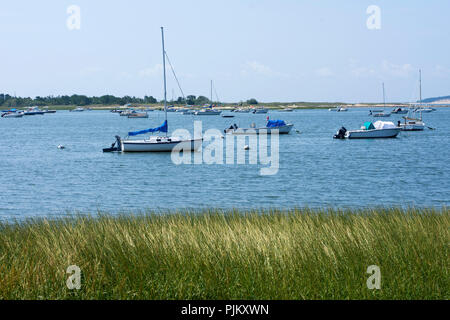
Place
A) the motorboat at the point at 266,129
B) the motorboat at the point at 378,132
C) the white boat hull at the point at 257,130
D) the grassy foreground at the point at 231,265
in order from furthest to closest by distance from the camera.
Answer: the motorboat at the point at 266,129, the white boat hull at the point at 257,130, the motorboat at the point at 378,132, the grassy foreground at the point at 231,265

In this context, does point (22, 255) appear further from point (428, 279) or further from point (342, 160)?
point (342, 160)

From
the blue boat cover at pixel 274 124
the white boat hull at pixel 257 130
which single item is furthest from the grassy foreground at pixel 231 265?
the blue boat cover at pixel 274 124

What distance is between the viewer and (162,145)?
47.8 metres

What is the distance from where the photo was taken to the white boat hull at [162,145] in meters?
47.8

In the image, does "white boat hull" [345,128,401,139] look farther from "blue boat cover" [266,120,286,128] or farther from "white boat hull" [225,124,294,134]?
"blue boat cover" [266,120,286,128]

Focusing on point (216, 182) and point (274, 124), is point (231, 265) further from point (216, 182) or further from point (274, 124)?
point (274, 124)

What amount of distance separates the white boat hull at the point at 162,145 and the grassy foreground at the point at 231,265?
3669cm

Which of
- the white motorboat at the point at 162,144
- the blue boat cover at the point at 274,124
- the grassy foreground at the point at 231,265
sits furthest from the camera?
the blue boat cover at the point at 274,124

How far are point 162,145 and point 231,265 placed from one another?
39250 millimetres

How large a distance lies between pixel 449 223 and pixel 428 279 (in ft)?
14.7

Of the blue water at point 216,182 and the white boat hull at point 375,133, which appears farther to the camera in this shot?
the white boat hull at point 375,133

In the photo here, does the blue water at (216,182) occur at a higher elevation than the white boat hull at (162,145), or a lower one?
lower

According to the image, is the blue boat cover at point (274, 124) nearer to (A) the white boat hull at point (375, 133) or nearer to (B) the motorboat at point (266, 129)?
(B) the motorboat at point (266, 129)

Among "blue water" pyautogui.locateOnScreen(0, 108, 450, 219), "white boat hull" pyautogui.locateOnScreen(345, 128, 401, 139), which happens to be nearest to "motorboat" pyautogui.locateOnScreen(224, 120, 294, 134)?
"white boat hull" pyautogui.locateOnScreen(345, 128, 401, 139)
